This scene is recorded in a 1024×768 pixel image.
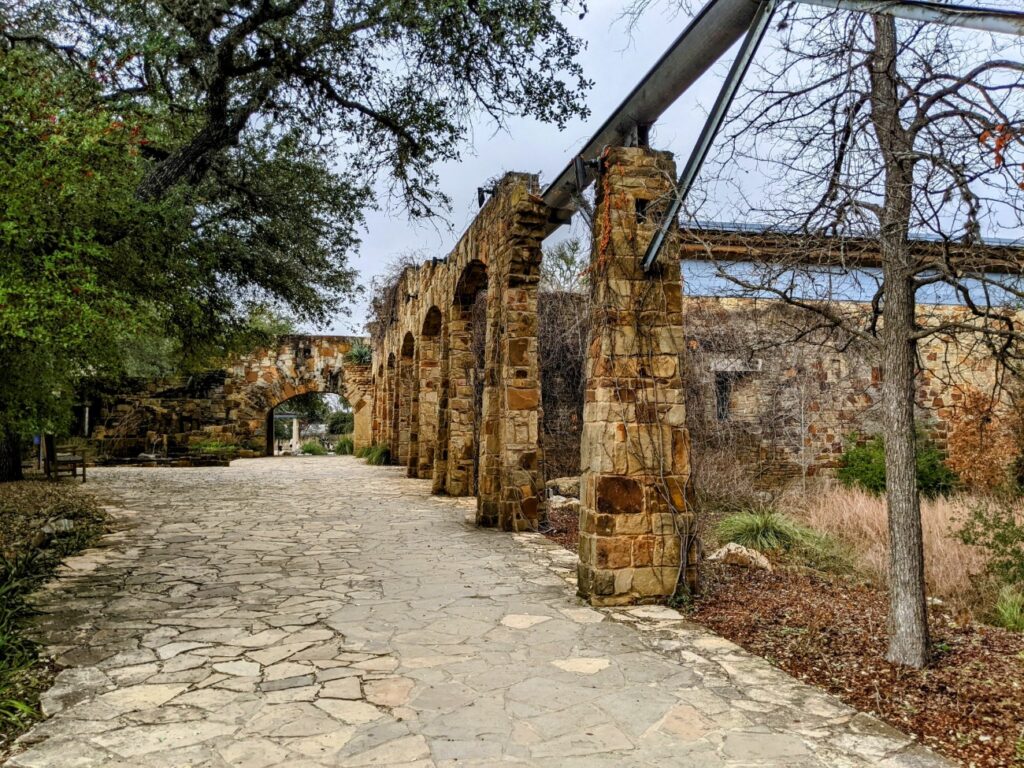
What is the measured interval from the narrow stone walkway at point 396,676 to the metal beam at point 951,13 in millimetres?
2792

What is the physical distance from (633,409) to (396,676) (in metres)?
2.40

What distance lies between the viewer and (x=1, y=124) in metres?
4.31

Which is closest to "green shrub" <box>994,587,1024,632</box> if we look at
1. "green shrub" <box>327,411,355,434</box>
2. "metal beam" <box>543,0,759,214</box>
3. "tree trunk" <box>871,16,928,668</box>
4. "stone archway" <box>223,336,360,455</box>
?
"tree trunk" <box>871,16,928,668</box>

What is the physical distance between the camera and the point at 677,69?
4375 mm

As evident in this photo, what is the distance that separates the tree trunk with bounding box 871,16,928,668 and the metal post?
52cm

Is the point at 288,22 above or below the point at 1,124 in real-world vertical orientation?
above

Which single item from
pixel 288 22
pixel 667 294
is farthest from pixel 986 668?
pixel 288 22

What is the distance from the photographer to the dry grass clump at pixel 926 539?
18.2 ft

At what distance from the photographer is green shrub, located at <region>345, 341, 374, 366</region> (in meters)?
22.9

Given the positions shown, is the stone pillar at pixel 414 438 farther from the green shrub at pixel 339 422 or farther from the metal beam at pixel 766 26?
the green shrub at pixel 339 422

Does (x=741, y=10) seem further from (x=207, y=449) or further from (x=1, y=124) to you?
(x=207, y=449)

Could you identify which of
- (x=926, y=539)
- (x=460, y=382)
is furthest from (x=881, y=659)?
(x=460, y=382)

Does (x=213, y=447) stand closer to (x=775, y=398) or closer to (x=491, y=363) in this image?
(x=491, y=363)

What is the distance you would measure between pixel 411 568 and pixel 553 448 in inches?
261
